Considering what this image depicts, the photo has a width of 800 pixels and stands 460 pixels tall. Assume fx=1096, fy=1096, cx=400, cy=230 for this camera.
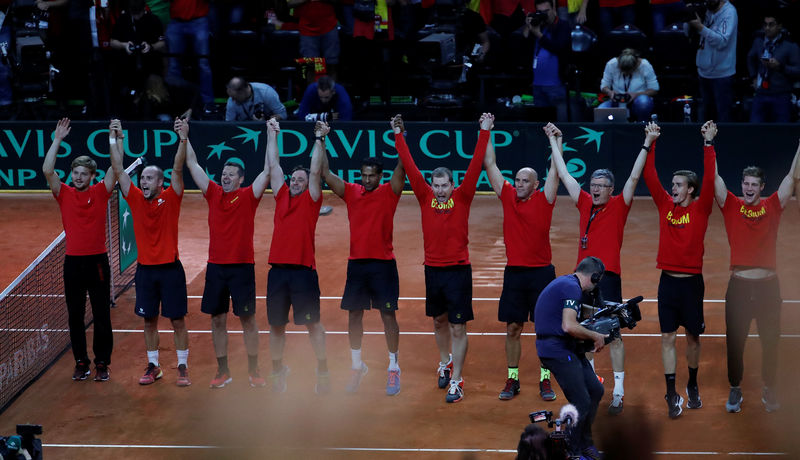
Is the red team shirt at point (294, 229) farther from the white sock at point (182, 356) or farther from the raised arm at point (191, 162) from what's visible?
the white sock at point (182, 356)

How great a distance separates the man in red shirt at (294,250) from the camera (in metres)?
11.4

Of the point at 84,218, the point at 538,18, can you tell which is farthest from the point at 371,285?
the point at 538,18

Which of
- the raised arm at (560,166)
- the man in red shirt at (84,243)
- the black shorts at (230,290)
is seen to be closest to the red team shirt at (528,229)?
the raised arm at (560,166)

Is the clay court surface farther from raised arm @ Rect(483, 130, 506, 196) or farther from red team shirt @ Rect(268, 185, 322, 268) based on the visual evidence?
raised arm @ Rect(483, 130, 506, 196)

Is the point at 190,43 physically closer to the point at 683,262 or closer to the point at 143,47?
the point at 143,47

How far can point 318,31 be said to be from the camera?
20.0 metres

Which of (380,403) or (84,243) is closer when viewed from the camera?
(380,403)

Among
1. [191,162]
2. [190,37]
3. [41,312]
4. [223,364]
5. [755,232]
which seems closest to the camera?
[755,232]

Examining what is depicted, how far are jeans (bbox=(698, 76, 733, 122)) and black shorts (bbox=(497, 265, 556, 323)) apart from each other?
9.17 m

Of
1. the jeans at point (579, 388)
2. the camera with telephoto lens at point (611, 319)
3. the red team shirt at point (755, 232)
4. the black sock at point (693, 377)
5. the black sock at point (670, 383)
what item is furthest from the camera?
the black sock at point (693, 377)

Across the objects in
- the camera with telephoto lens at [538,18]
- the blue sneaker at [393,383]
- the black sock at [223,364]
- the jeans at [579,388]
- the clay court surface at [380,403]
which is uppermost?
the camera with telephoto lens at [538,18]

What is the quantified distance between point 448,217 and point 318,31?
31.2ft

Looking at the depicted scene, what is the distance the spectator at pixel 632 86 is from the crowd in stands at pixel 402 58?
0.02m

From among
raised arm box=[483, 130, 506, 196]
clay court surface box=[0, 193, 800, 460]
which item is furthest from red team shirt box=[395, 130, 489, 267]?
clay court surface box=[0, 193, 800, 460]
